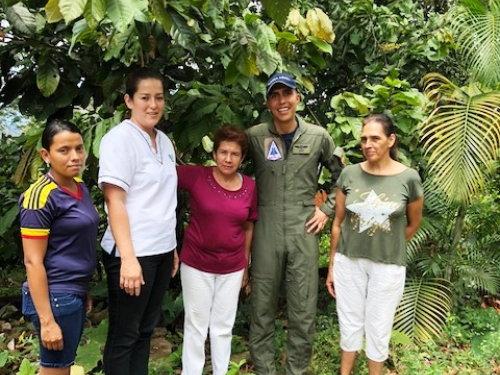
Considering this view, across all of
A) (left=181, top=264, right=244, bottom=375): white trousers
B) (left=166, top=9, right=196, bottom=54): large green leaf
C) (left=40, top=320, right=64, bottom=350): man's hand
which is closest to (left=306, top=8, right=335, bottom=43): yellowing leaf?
(left=166, top=9, right=196, bottom=54): large green leaf

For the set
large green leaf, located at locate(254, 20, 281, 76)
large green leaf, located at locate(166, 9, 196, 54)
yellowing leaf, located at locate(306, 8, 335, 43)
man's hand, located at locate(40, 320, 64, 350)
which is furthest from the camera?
yellowing leaf, located at locate(306, 8, 335, 43)

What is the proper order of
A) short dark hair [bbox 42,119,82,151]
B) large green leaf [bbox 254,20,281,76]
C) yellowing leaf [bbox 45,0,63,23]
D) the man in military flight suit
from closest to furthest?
yellowing leaf [bbox 45,0,63,23]
short dark hair [bbox 42,119,82,151]
large green leaf [bbox 254,20,281,76]
the man in military flight suit

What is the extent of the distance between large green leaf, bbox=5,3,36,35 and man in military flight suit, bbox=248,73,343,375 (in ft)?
3.76

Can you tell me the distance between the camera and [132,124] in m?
2.04

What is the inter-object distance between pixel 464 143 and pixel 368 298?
1.43 meters

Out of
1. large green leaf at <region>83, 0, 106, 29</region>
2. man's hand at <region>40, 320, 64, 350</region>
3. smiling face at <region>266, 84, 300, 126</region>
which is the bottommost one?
man's hand at <region>40, 320, 64, 350</region>

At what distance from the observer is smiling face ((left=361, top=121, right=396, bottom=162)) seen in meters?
2.41

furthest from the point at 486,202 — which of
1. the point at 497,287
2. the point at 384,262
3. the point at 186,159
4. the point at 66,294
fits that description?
the point at 66,294

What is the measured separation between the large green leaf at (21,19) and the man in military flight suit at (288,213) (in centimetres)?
115

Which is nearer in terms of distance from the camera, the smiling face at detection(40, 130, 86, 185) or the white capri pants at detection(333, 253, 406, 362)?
the smiling face at detection(40, 130, 86, 185)

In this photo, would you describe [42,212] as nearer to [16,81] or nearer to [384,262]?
[16,81]

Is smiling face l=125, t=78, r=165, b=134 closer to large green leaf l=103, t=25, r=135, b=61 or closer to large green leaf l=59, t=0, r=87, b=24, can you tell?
large green leaf l=103, t=25, r=135, b=61

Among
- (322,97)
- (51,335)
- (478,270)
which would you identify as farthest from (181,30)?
(478,270)

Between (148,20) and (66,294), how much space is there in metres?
1.13
